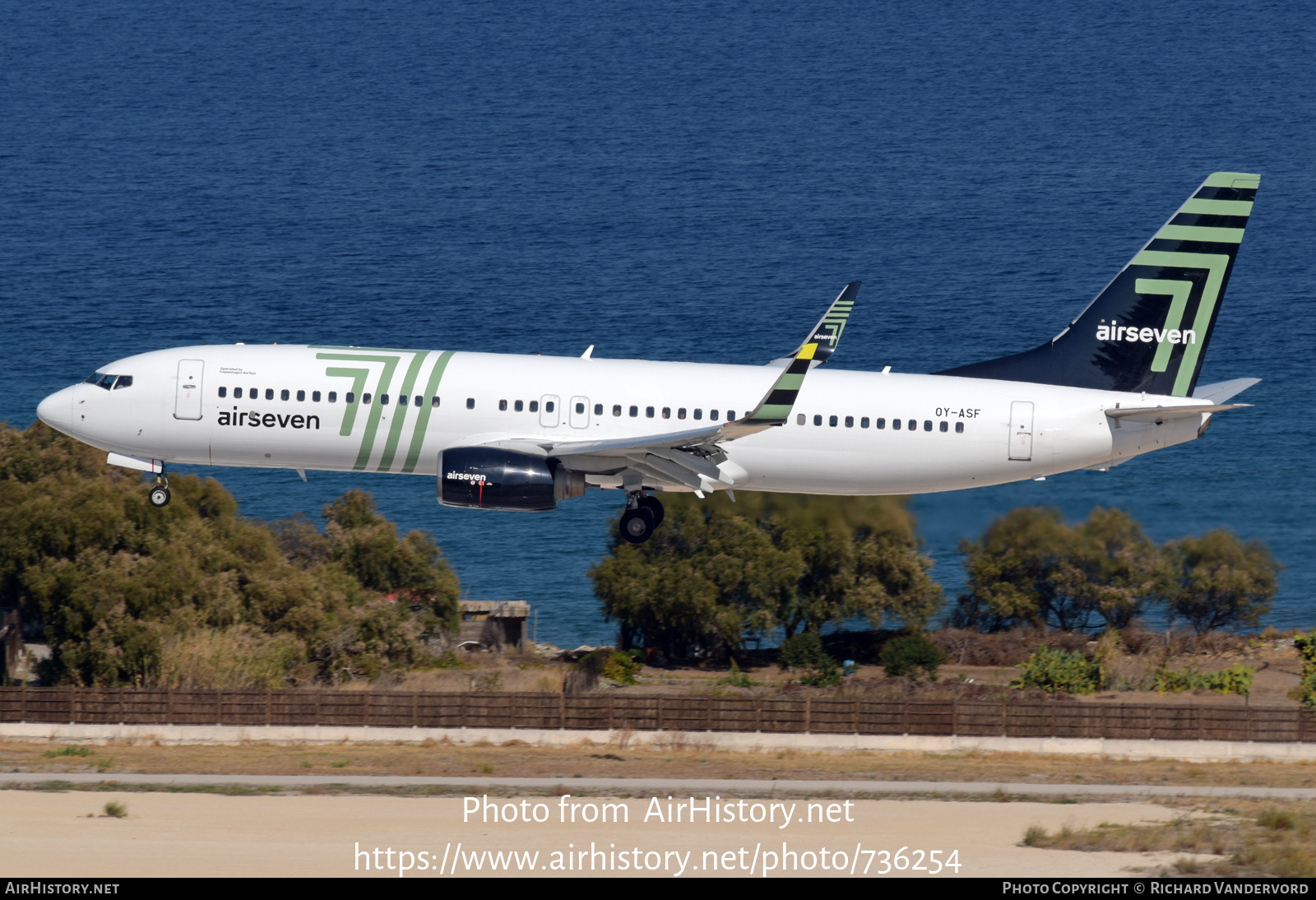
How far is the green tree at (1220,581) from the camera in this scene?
9112cm

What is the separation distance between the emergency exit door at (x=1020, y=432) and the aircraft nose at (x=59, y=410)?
88.8 ft

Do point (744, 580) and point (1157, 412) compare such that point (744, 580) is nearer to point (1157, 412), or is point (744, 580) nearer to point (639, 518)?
point (639, 518)

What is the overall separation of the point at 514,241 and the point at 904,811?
13534 centimetres

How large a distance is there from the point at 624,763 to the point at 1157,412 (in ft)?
66.0

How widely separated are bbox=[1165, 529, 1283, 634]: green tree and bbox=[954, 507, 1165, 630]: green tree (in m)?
1.82

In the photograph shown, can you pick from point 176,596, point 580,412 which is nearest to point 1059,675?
point 580,412

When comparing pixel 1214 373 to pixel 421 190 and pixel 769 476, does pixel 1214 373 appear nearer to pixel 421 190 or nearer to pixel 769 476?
pixel 421 190

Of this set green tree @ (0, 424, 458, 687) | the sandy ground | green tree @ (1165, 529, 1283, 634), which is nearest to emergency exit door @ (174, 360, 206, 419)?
the sandy ground

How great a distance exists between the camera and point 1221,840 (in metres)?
43.5

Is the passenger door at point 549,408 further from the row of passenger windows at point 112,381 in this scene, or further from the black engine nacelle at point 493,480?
the row of passenger windows at point 112,381

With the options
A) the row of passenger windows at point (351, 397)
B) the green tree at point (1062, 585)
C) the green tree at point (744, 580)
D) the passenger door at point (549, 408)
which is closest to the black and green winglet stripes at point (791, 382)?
the passenger door at point (549, 408)

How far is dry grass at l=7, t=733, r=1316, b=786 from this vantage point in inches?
2144

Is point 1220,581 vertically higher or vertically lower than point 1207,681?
higher
